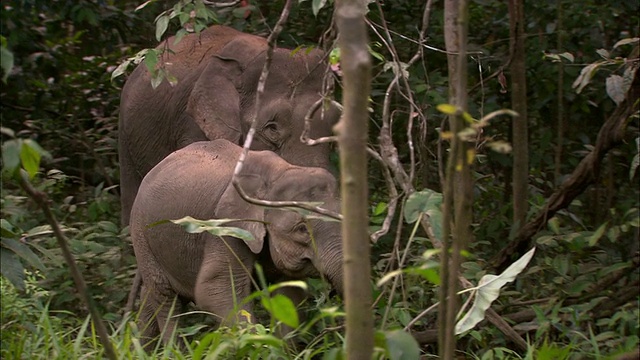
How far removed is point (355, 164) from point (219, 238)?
2.27m

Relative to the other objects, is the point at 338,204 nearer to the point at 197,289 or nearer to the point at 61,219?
the point at 197,289

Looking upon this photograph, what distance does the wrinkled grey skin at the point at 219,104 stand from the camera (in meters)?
5.79

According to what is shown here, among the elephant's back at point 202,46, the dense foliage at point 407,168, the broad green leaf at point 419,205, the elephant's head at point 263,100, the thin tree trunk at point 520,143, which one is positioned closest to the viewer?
the broad green leaf at point 419,205

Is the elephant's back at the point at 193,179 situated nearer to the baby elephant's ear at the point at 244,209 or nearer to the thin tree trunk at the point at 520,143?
the baby elephant's ear at the point at 244,209

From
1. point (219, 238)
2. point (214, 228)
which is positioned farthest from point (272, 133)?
point (214, 228)

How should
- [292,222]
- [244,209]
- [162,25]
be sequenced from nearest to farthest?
[292,222] → [244,209] → [162,25]

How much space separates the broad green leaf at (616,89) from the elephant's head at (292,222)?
110 centimetres

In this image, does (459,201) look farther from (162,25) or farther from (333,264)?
(162,25)

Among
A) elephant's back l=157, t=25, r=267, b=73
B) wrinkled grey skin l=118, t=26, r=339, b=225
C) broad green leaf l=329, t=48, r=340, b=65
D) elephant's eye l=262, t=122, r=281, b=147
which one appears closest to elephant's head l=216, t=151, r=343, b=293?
broad green leaf l=329, t=48, r=340, b=65

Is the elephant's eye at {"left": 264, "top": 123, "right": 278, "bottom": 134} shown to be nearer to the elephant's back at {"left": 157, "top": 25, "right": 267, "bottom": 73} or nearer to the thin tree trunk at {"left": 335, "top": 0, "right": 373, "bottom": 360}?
the elephant's back at {"left": 157, "top": 25, "right": 267, "bottom": 73}

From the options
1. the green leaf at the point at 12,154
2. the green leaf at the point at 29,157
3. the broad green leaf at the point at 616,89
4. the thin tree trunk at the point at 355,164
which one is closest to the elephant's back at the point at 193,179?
the broad green leaf at the point at 616,89

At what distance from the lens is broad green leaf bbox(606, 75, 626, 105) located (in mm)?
4352

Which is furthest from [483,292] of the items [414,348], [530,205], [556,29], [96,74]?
[96,74]

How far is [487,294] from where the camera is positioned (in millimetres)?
3234
